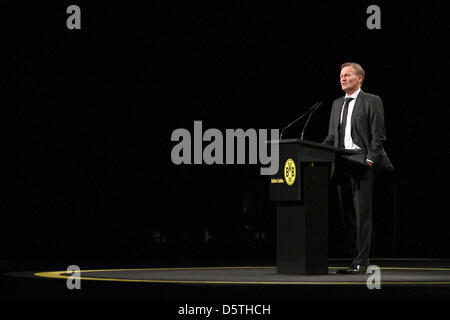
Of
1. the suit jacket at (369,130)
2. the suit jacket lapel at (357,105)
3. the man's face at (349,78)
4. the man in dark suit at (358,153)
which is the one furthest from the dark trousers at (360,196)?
the man's face at (349,78)

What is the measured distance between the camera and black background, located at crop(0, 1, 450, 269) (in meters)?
13.3

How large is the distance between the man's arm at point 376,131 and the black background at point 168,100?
5.99 metres

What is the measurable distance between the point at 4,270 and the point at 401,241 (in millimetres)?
7546

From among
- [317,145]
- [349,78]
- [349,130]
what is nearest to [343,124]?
[349,130]

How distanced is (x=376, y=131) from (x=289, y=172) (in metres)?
0.88

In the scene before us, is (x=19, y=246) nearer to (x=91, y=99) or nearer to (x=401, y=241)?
(x=91, y=99)

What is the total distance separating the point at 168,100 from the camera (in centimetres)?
1367

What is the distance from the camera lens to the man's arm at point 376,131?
7309 mm

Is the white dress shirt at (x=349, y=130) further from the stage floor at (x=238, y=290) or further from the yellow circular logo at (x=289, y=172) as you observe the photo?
the stage floor at (x=238, y=290)

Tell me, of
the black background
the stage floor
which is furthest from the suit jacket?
the black background

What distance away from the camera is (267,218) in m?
14.2

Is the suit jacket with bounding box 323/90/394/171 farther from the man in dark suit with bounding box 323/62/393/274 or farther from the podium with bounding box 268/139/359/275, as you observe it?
the podium with bounding box 268/139/359/275
